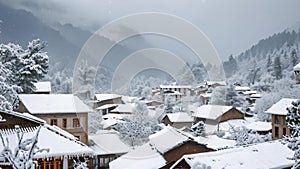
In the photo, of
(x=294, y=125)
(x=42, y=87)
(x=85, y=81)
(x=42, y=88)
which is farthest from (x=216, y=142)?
(x=85, y=81)

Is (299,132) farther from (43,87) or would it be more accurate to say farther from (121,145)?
(43,87)

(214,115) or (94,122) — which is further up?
(94,122)

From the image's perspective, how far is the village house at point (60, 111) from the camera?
23844mm

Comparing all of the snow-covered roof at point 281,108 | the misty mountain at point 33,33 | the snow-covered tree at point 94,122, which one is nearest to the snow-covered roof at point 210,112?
the snow-covered roof at point 281,108

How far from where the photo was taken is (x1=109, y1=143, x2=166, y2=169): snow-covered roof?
696 inches

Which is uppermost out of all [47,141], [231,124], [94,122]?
[47,141]

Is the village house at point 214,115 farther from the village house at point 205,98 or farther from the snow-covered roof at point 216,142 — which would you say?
the snow-covered roof at point 216,142

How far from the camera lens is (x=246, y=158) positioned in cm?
1416

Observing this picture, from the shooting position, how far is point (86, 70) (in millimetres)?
39844

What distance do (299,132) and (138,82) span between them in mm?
63618

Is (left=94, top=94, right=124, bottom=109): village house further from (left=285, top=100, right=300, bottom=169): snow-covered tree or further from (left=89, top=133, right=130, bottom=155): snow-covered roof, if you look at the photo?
(left=285, top=100, right=300, bottom=169): snow-covered tree

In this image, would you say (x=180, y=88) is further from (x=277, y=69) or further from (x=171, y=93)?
(x=277, y=69)

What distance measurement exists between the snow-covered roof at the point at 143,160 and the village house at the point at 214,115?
18381 mm

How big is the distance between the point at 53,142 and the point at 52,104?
46.2ft
